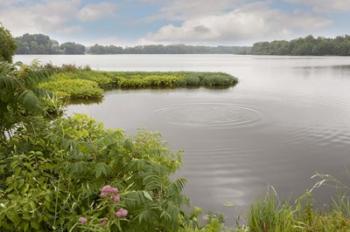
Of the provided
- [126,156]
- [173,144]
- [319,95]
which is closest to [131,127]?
[173,144]

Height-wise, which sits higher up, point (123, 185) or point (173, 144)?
point (123, 185)

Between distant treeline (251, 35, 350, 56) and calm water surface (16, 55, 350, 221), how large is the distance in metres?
74.6

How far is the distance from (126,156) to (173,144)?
21.5 ft

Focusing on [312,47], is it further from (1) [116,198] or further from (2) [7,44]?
(1) [116,198]

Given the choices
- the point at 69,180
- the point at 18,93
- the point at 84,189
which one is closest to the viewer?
the point at 84,189

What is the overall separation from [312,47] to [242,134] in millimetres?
89412

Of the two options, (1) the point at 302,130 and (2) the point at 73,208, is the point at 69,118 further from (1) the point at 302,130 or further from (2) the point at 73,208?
(1) the point at 302,130

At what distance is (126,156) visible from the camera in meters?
3.05

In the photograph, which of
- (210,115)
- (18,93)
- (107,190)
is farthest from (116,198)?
(210,115)

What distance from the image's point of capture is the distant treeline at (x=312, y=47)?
284 feet

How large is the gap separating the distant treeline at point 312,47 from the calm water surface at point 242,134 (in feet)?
245

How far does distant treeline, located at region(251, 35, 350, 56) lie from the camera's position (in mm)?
86562

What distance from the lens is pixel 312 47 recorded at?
92125mm

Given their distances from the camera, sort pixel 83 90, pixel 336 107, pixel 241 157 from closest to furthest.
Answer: pixel 241 157
pixel 336 107
pixel 83 90
